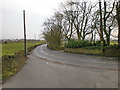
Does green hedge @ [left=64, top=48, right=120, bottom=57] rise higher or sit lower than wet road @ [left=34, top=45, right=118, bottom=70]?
higher

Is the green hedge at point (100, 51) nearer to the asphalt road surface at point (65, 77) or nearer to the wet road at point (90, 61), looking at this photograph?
the wet road at point (90, 61)

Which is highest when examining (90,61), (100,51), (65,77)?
(100,51)

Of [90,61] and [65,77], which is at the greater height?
[65,77]

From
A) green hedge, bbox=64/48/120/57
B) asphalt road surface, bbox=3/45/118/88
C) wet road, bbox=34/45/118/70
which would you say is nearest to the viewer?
asphalt road surface, bbox=3/45/118/88

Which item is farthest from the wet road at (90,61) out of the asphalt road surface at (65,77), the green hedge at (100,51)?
the green hedge at (100,51)

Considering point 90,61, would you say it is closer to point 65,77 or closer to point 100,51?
point 100,51

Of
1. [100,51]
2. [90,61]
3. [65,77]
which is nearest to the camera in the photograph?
[65,77]

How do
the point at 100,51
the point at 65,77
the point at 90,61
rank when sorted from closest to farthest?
1. the point at 65,77
2. the point at 90,61
3. the point at 100,51

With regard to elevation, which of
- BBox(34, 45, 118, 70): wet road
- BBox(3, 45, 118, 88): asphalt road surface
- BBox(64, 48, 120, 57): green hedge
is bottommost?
BBox(34, 45, 118, 70): wet road

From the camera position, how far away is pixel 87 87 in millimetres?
7410

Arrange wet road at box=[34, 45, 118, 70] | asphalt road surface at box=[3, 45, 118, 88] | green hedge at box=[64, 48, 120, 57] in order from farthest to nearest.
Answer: green hedge at box=[64, 48, 120, 57], wet road at box=[34, 45, 118, 70], asphalt road surface at box=[3, 45, 118, 88]

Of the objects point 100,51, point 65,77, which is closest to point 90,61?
point 100,51

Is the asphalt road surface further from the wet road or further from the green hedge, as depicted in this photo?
the green hedge

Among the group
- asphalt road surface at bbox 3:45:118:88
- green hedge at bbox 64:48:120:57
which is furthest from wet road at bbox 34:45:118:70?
green hedge at bbox 64:48:120:57
